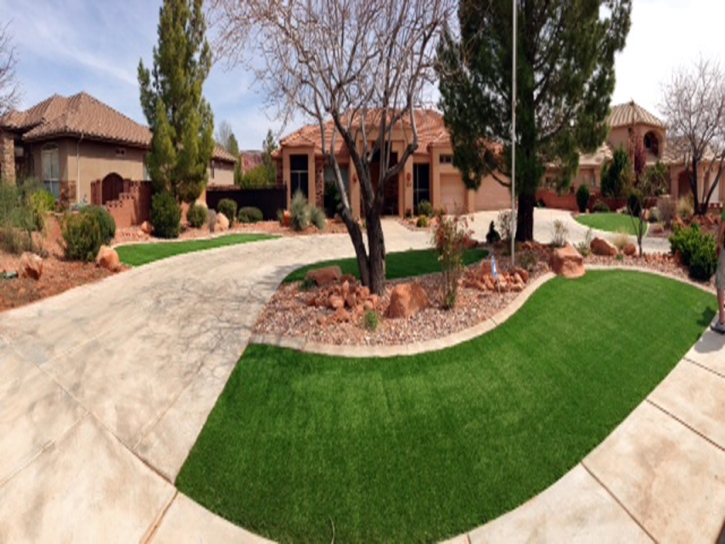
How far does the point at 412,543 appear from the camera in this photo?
11.1 feet

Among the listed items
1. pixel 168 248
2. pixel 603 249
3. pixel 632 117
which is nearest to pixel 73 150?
pixel 168 248

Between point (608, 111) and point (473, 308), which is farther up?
point (608, 111)

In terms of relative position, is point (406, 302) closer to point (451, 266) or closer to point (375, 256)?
point (451, 266)

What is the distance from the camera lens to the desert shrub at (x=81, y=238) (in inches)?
391

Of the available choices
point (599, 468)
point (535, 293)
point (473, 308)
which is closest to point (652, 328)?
point (535, 293)

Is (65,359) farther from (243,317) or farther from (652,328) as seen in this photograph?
(652,328)

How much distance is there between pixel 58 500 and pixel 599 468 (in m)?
4.79

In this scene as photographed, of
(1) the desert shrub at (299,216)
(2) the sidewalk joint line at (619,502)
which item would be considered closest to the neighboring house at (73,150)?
(1) the desert shrub at (299,216)

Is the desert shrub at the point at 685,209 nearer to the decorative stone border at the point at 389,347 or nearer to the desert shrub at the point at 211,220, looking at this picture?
the decorative stone border at the point at 389,347

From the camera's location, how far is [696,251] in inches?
352

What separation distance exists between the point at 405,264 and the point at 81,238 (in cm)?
746

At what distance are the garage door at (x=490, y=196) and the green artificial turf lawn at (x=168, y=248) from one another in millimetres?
15829

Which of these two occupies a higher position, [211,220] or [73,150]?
[73,150]

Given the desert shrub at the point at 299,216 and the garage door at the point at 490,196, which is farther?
the garage door at the point at 490,196
